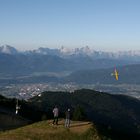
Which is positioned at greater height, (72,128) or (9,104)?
(72,128)

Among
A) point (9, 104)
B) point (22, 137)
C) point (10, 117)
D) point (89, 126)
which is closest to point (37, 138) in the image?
point (22, 137)

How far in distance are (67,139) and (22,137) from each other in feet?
14.7

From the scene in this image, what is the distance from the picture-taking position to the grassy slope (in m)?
42.3

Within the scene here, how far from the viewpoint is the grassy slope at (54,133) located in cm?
4231

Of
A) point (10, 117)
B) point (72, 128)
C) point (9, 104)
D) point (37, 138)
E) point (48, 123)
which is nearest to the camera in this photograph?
point (37, 138)

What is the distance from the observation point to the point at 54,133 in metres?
43.4

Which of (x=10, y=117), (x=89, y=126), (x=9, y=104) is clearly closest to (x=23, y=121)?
(x=10, y=117)

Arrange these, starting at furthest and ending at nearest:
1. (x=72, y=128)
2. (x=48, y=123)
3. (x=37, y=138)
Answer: (x=48, y=123) < (x=72, y=128) < (x=37, y=138)

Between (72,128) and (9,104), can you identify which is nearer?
(72,128)

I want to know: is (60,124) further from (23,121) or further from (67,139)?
(23,121)

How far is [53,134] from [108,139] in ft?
19.2

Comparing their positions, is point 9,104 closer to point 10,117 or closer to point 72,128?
point 10,117

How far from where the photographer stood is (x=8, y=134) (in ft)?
144

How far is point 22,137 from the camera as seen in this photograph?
42.1m
